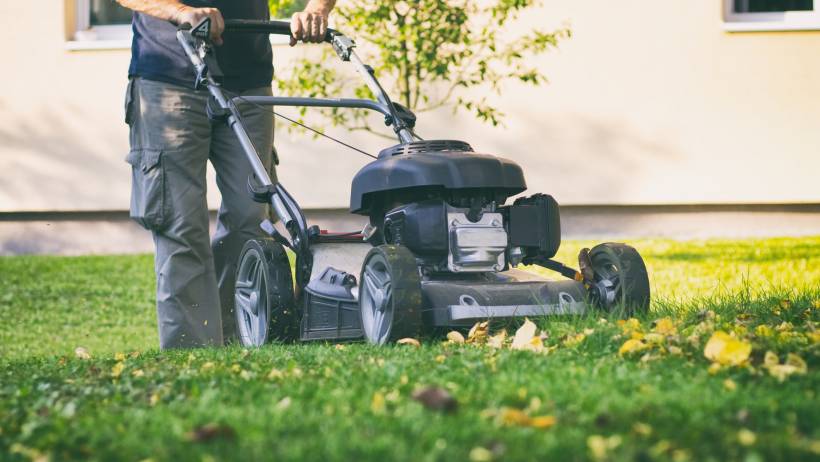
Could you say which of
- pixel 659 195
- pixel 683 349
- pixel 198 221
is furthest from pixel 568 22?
pixel 683 349

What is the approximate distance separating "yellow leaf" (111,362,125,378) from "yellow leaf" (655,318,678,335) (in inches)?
64.1

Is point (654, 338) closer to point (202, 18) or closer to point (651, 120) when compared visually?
point (202, 18)

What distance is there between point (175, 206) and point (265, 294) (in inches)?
22.7

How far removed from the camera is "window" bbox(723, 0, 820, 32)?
9414 mm

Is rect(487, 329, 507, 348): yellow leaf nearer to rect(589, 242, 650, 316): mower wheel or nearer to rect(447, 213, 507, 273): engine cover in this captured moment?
rect(447, 213, 507, 273): engine cover

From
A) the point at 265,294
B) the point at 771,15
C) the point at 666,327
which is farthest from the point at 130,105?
the point at 771,15

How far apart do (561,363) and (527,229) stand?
0.90 metres

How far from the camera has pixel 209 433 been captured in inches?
87.0

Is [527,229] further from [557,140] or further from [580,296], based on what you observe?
[557,140]

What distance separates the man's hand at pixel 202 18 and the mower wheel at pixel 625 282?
1718 millimetres

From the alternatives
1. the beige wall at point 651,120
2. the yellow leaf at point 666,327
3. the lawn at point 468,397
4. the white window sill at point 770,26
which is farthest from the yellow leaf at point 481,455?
the white window sill at point 770,26

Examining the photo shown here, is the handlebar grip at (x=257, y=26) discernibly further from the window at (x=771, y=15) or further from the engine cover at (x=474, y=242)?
the window at (x=771, y=15)

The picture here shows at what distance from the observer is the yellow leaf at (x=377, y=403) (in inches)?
94.9

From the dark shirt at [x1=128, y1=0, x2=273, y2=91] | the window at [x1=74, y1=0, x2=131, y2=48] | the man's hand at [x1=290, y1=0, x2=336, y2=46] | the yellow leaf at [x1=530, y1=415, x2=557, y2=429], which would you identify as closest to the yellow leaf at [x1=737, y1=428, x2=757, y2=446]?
the yellow leaf at [x1=530, y1=415, x2=557, y2=429]
